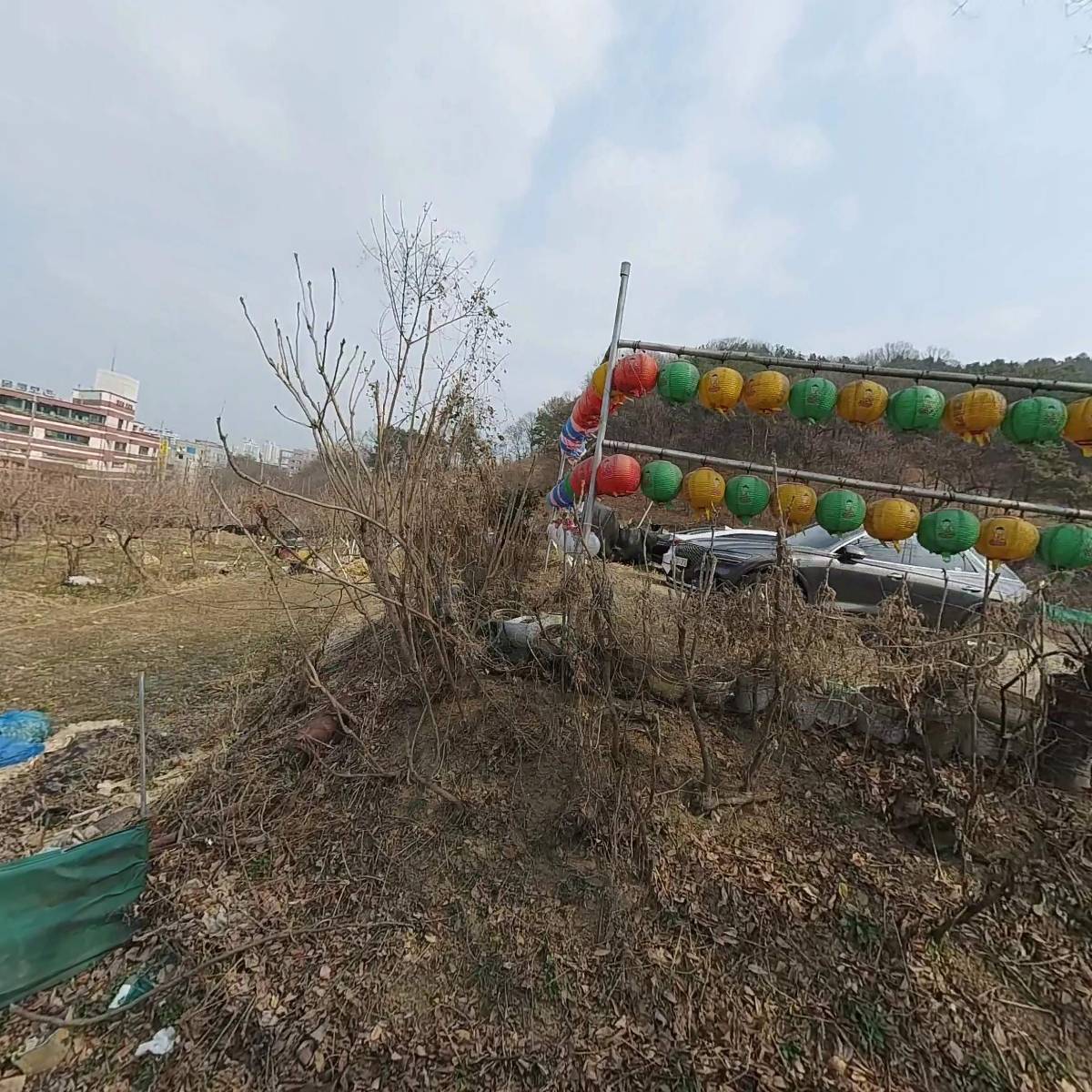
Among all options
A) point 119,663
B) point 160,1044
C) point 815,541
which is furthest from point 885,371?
point 119,663

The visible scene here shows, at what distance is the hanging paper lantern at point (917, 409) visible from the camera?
3598 mm

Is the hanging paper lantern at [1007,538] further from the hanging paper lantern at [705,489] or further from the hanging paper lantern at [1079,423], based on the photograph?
the hanging paper lantern at [705,489]

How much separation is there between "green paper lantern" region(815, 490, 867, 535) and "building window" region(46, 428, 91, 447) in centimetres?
5360

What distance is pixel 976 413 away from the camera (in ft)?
11.7

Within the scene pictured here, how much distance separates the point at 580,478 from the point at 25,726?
185 inches

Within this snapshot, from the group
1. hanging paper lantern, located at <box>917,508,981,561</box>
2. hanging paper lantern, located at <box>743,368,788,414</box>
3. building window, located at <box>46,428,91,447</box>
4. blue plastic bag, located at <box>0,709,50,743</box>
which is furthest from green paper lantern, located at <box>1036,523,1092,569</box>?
building window, located at <box>46,428,91,447</box>

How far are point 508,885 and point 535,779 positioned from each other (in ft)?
1.83

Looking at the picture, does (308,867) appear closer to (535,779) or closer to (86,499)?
(535,779)

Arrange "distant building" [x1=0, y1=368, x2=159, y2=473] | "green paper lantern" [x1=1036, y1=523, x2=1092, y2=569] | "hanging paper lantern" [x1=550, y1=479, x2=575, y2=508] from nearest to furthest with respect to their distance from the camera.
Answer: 1. "green paper lantern" [x1=1036, y1=523, x2=1092, y2=569]
2. "hanging paper lantern" [x1=550, y1=479, x2=575, y2=508]
3. "distant building" [x1=0, y1=368, x2=159, y2=473]

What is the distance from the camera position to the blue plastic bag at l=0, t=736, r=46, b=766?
3.59m

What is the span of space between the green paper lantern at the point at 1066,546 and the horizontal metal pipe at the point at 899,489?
0.11 meters

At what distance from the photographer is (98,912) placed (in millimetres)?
2381

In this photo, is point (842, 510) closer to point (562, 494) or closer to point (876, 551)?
point (562, 494)

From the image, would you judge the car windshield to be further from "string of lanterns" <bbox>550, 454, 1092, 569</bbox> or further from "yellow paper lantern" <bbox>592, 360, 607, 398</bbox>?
"yellow paper lantern" <bbox>592, 360, 607, 398</bbox>
